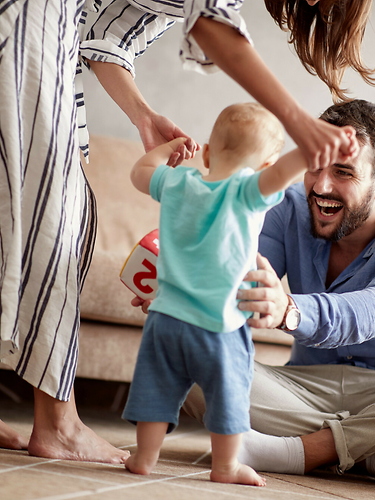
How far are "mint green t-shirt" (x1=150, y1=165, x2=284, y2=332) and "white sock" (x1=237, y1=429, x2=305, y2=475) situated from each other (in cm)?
35

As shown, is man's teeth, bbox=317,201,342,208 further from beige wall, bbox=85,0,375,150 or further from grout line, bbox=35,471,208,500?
beige wall, bbox=85,0,375,150

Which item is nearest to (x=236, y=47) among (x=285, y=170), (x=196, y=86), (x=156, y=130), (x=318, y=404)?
(x=285, y=170)

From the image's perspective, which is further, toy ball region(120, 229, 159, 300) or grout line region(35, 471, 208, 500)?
toy ball region(120, 229, 159, 300)

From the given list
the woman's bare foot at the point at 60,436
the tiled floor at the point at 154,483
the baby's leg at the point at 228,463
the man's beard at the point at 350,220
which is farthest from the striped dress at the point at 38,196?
the man's beard at the point at 350,220

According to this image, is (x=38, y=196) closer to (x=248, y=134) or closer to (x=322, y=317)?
(x=248, y=134)

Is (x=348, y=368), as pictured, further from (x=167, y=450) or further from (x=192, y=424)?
(x=192, y=424)

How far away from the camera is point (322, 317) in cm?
95

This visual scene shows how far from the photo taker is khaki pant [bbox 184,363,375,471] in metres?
1.02

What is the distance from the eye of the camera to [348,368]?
46.3 inches

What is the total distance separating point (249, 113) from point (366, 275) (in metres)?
0.58

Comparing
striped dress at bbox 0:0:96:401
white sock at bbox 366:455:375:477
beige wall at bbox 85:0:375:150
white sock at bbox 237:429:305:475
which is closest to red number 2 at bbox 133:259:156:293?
striped dress at bbox 0:0:96:401

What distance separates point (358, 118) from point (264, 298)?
69 centimetres

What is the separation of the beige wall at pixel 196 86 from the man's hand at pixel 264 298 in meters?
1.72

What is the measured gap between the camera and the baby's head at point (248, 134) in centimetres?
76
